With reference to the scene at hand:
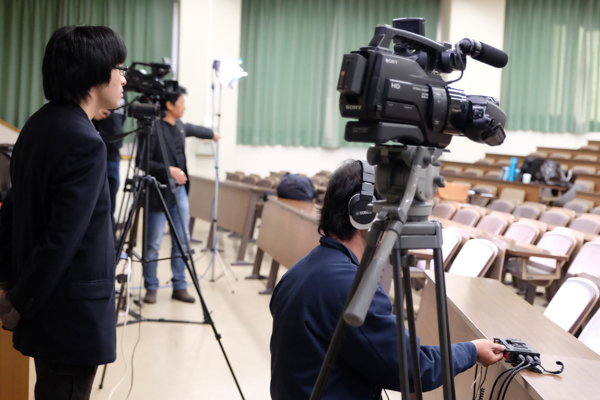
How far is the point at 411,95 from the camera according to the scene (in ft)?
3.03

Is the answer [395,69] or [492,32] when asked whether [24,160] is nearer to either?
[395,69]

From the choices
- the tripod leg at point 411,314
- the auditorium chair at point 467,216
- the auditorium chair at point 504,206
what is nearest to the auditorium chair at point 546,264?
the auditorium chair at point 467,216

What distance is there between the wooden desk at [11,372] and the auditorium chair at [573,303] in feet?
6.72

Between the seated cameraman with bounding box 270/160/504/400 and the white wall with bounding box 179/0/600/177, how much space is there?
7.59 metres

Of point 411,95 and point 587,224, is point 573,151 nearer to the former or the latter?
point 587,224

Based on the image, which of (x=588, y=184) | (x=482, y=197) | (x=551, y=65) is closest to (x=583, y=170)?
(x=588, y=184)

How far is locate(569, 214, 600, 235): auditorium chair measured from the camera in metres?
4.60

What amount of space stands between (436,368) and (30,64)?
9.68m

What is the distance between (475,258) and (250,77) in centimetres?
749

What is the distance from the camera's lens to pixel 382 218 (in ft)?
3.02

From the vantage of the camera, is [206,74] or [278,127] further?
[278,127]

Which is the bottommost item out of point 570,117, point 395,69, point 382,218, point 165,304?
point 165,304

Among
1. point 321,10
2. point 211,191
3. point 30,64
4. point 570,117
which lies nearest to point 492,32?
point 570,117

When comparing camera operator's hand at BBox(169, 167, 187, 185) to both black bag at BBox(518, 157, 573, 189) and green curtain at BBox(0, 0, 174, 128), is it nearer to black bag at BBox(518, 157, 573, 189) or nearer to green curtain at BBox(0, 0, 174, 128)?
black bag at BBox(518, 157, 573, 189)
